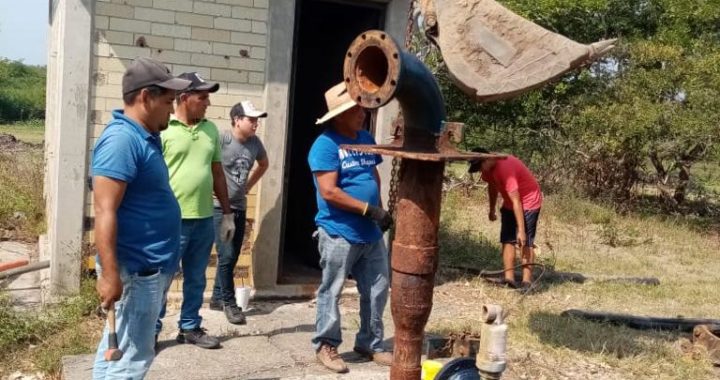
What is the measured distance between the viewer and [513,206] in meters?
7.72

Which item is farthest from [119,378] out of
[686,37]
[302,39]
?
[686,37]

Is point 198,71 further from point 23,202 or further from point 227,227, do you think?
point 23,202

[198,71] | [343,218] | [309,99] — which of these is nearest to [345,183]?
[343,218]

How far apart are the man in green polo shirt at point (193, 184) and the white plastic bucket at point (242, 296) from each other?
0.85 m

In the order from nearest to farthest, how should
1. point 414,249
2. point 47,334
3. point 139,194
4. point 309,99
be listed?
point 414,249 < point 139,194 < point 47,334 < point 309,99

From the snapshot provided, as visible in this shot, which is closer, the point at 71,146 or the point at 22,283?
the point at 71,146

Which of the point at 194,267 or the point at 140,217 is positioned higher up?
the point at 140,217

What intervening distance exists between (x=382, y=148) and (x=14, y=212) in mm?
8220

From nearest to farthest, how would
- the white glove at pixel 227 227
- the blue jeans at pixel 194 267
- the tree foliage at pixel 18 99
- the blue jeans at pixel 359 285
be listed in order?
the blue jeans at pixel 359 285, the blue jeans at pixel 194 267, the white glove at pixel 227 227, the tree foliage at pixel 18 99

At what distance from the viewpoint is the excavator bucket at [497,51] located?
3061mm

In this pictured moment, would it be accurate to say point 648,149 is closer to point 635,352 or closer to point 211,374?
point 635,352

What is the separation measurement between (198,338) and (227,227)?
87cm

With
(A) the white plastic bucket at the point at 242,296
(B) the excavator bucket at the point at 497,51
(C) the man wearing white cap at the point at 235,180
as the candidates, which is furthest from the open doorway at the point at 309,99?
(B) the excavator bucket at the point at 497,51

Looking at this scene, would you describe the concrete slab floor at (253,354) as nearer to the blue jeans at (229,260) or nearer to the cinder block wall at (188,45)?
the blue jeans at (229,260)
